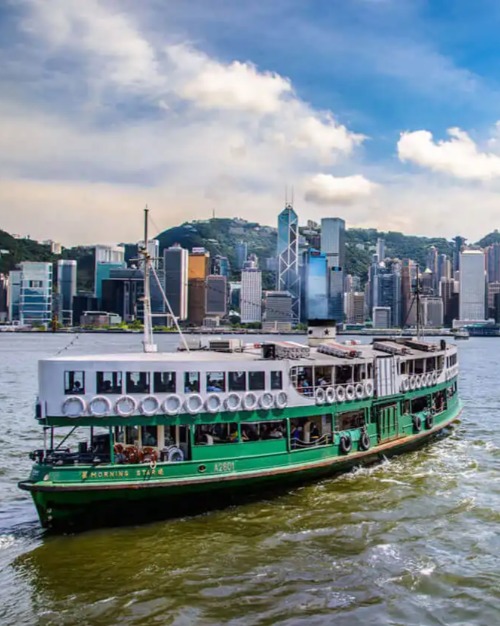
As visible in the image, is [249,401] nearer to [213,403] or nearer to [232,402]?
[232,402]

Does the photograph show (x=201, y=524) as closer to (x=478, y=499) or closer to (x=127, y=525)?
(x=127, y=525)

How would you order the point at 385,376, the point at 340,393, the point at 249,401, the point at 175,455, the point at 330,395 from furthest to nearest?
the point at 385,376, the point at 340,393, the point at 330,395, the point at 249,401, the point at 175,455

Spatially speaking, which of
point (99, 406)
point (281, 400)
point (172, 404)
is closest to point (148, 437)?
point (172, 404)

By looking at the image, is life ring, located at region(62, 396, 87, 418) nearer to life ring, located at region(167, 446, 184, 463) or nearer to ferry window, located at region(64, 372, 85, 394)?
ferry window, located at region(64, 372, 85, 394)

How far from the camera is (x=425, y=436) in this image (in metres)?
28.8

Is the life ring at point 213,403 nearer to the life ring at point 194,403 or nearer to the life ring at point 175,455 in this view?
the life ring at point 194,403

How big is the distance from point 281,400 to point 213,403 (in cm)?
→ 257

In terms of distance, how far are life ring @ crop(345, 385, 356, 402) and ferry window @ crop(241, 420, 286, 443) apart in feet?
10.5

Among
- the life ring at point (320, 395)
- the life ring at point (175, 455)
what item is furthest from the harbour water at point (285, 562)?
the life ring at point (320, 395)

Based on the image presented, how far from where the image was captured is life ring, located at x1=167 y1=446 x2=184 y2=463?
19.0 m

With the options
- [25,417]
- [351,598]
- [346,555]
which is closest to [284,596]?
[351,598]

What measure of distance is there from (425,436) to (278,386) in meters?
10.5

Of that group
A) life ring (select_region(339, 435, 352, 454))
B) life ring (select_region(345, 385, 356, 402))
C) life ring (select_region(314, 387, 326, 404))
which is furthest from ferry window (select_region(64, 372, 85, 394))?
life ring (select_region(345, 385, 356, 402))

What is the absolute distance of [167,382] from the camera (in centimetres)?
1930
